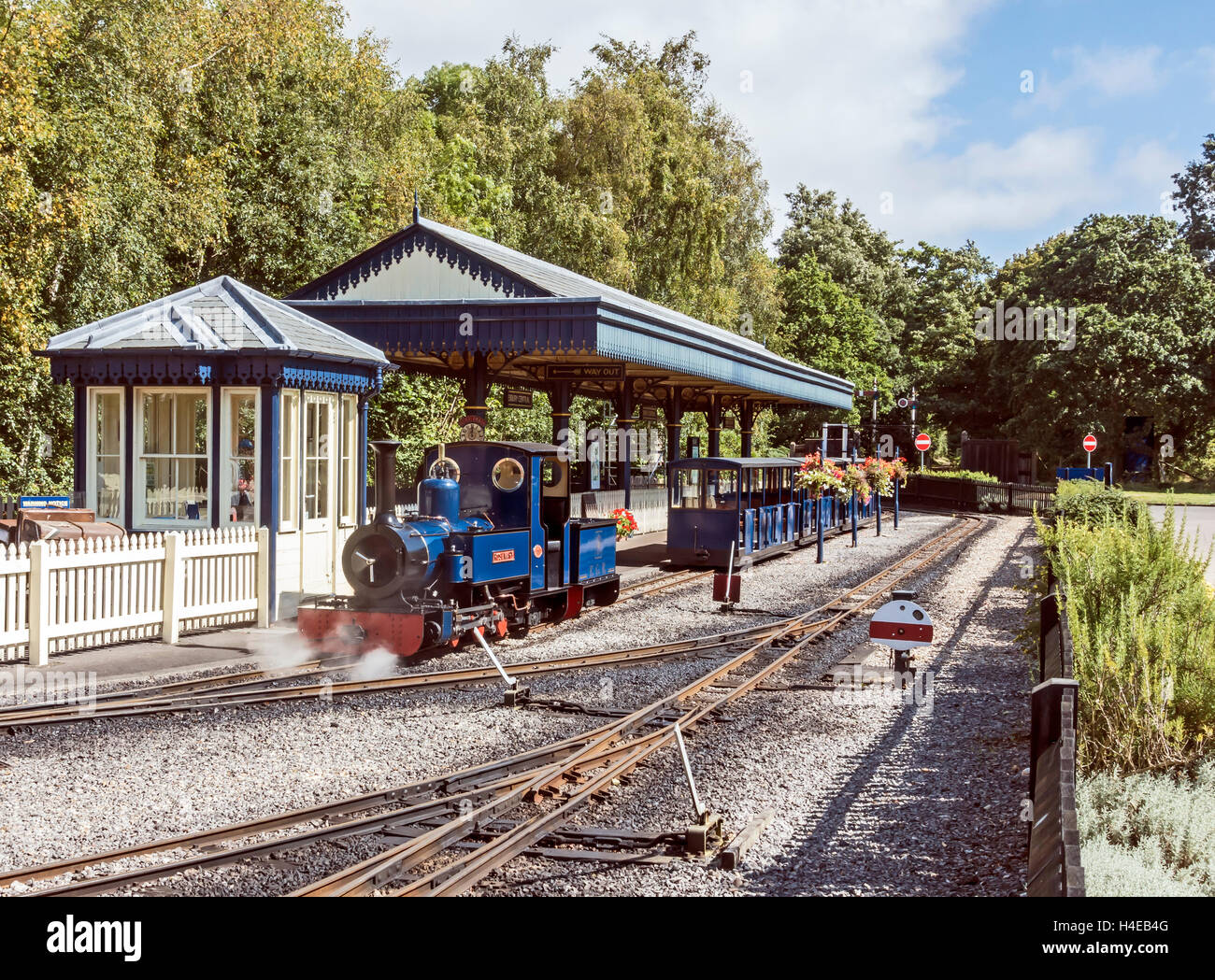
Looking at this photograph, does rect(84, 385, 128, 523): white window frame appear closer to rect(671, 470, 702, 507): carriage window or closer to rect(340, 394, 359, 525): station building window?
rect(340, 394, 359, 525): station building window

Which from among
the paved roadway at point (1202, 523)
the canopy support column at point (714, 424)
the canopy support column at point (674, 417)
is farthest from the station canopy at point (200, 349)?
the canopy support column at point (714, 424)

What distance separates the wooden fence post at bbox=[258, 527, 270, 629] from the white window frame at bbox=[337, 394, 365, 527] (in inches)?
75.8

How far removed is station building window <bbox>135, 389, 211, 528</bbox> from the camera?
45.9 ft

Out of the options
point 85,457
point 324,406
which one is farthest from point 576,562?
point 85,457

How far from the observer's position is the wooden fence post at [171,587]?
11930 millimetres

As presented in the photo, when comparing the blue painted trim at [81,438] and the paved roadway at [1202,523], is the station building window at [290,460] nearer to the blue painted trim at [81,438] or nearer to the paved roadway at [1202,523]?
the blue painted trim at [81,438]

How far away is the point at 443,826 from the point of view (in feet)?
20.0

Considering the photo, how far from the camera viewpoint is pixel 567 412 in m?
23.3

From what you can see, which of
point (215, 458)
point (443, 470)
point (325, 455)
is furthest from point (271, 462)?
point (443, 470)

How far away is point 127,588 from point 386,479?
3.26 metres

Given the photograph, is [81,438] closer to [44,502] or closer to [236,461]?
[236,461]

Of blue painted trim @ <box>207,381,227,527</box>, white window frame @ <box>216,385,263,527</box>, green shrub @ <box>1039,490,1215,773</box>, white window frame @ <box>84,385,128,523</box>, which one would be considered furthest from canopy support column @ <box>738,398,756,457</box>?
green shrub @ <box>1039,490,1215,773</box>
